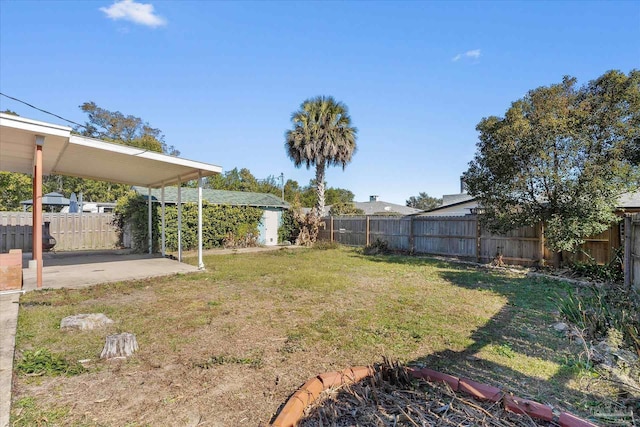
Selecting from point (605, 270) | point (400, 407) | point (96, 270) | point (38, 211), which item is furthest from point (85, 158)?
point (605, 270)

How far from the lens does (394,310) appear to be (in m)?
5.77

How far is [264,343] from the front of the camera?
424 centimetres

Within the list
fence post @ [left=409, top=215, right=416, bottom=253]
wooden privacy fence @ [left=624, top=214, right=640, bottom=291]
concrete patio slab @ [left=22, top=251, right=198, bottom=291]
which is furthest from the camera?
fence post @ [left=409, top=215, right=416, bottom=253]

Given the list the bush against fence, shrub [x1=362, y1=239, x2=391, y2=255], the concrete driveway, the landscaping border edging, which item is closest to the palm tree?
the bush against fence

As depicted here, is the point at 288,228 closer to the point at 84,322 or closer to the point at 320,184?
the point at 320,184

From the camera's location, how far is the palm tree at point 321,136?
62.2 feet

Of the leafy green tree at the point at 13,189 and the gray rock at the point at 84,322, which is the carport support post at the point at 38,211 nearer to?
the gray rock at the point at 84,322

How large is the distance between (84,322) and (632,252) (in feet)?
32.8

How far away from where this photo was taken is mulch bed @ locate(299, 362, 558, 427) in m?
2.29

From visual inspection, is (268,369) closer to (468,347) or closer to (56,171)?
(468,347)

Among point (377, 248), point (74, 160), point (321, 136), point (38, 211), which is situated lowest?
point (377, 248)

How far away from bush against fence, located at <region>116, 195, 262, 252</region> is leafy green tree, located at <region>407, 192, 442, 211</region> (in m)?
47.5

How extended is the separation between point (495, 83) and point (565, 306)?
8458 millimetres

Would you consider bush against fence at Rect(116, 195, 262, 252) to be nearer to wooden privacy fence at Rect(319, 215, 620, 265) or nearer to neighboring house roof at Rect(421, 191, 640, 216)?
wooden privacy fence at Rect(319, 215, 620, 265)
